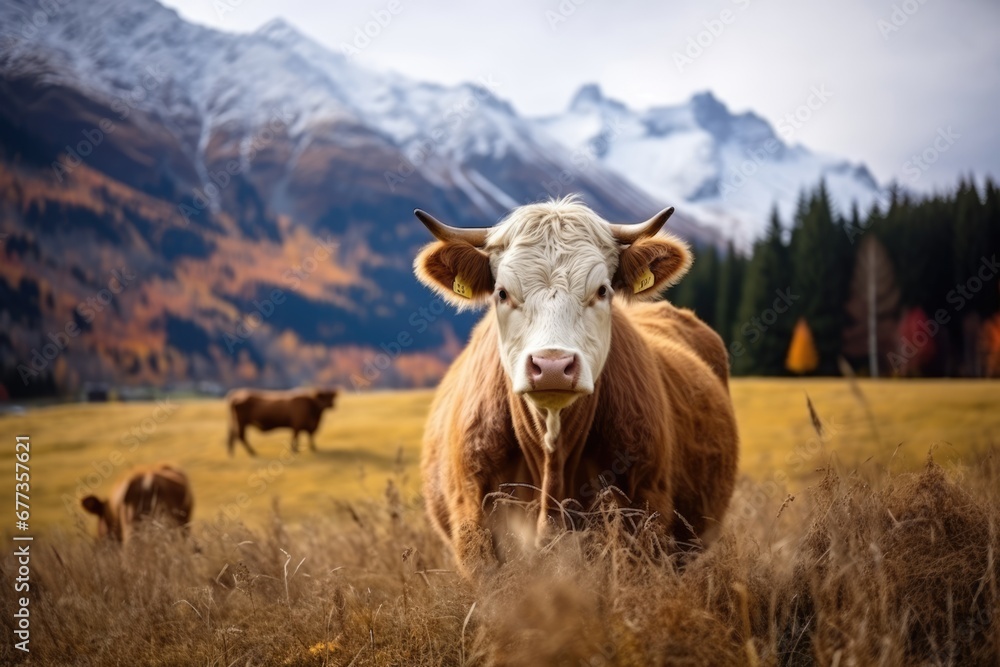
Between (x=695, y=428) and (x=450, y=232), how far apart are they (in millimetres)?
2156

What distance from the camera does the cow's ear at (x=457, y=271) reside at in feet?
12.8

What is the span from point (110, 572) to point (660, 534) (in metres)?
4.71

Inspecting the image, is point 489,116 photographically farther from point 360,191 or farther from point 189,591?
point 189,591

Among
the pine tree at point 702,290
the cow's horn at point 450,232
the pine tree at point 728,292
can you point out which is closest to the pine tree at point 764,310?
the pine tree at point 728,292

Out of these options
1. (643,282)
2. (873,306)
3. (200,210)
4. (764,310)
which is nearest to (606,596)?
(643,282)

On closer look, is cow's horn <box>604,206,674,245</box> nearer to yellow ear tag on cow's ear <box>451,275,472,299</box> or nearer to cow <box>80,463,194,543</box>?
yellow ear tag on cow's ear <box>451,275,472,299</box>

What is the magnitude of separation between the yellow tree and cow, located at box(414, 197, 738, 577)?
4753 cm

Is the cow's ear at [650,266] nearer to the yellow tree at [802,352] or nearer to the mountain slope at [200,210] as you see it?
the mountain slope at [200,210]

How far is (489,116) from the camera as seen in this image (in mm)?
184250

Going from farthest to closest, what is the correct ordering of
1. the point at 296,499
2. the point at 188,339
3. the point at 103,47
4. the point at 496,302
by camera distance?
the point at 103,47
the point at 188,339
the point at 296,499
the point at 496,302

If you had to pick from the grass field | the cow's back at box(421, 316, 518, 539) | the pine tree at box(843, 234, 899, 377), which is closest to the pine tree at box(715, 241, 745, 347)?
the pine tree at box(843, 234, 899, 377)

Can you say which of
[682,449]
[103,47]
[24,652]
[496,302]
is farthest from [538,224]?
[103,47]

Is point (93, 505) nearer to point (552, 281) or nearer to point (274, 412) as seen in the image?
point (552, 281)

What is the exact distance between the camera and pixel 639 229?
12.7 ft
